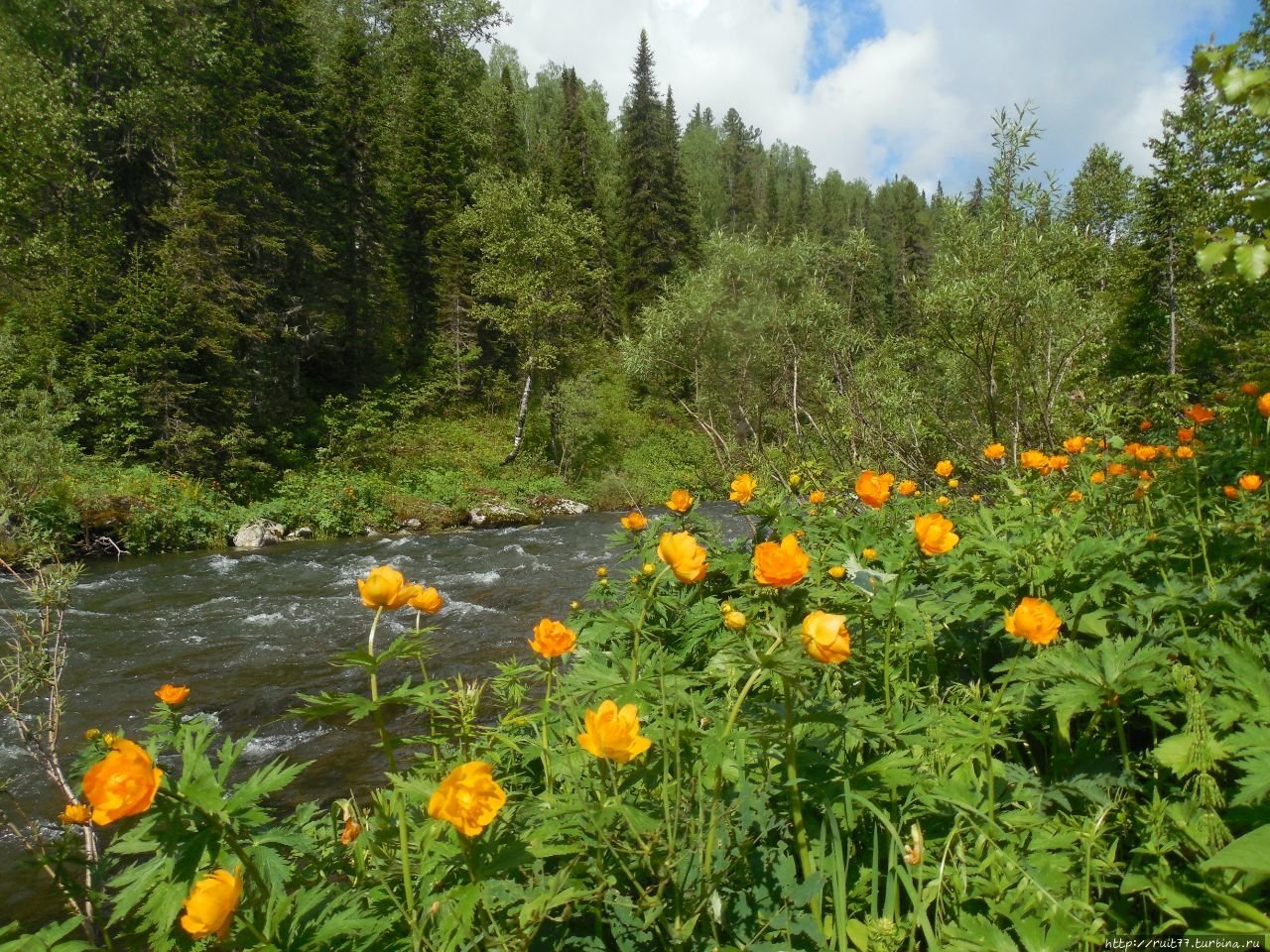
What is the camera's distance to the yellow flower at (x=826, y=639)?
104 cm

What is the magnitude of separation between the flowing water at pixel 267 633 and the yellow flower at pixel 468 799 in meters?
1.08

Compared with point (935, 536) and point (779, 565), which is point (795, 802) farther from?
point (935, 536)

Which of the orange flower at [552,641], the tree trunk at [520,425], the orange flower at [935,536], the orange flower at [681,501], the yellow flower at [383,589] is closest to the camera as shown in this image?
the yellow flower at [383,589]

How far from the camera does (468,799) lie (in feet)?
3.25

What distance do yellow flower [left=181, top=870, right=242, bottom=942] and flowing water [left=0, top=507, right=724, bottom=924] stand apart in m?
0.80

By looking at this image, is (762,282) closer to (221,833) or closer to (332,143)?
(221,833)

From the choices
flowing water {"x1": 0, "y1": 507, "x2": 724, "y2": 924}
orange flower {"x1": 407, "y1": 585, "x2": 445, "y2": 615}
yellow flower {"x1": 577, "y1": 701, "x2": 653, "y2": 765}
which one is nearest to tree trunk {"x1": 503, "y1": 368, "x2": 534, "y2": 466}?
flowing water {"x1": 0, "y1": 507, "x2": 724, "y2": 924}

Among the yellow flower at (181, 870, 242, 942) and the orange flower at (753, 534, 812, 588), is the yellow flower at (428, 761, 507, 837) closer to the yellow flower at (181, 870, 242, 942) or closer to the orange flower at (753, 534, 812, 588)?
the yellow flower at (181, 870, 242, 942)

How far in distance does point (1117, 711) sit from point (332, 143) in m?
22.7

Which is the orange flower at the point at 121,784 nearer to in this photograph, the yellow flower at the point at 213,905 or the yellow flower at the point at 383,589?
the yellow flower at the point at 213,905

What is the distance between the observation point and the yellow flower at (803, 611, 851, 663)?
1035 mm

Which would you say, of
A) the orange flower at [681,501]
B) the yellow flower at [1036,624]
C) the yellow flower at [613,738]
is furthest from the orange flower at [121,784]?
the orange flower at [681,501]

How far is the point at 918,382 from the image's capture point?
6.52m

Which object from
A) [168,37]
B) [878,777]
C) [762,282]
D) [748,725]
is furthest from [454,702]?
[168,37]
